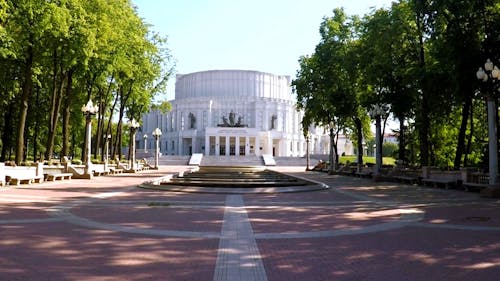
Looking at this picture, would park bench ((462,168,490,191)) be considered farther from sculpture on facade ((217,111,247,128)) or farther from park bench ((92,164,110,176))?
sculpture on facade ((217,111,247,128))

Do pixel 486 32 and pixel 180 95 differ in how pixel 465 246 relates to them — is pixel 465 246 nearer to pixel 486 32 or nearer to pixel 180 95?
pixel 486 32

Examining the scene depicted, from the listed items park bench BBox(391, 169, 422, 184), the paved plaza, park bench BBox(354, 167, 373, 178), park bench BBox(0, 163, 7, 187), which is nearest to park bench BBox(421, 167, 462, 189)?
park bench BBox(391, 169, 422, 184)

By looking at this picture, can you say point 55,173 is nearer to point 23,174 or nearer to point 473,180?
point 23,174

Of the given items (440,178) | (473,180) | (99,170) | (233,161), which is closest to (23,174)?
(99,170)

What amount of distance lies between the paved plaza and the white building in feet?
302

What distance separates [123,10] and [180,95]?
86698 mm

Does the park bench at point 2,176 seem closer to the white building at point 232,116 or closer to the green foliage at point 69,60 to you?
the green foliage at point 69,60

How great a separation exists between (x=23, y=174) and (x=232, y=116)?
273ft

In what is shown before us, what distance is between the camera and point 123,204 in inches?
596

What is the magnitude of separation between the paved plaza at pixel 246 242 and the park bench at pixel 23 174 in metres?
9.77

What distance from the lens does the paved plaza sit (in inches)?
251

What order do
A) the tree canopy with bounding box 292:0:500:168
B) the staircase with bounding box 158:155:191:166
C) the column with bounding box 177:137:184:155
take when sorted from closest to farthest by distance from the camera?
the tree canopy with bounding box 292:0:500:168 < the staircase with bounding box 158:155:191:166 < the column with bounding box 177:137:184:155

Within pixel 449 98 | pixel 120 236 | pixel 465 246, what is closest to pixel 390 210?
pixel 465 246

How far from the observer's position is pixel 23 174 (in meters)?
25.0
